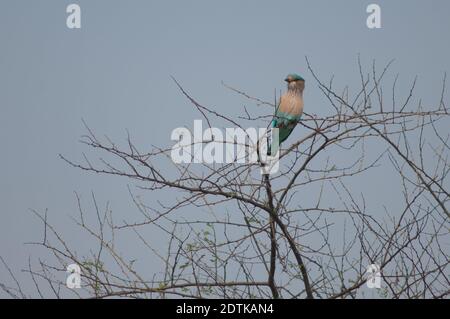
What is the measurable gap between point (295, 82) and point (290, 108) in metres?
0.27

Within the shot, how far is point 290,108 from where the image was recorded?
15.1 feet

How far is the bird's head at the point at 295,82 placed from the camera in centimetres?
479

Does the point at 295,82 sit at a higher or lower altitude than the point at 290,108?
higher

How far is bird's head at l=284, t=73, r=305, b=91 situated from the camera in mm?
4787

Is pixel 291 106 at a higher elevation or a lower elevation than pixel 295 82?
lower

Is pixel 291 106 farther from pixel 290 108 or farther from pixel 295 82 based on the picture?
pixel 295 82

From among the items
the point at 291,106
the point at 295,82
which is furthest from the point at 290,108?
the point at 295,82

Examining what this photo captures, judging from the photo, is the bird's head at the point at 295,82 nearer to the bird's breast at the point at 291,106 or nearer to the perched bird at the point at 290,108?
the perched bird at the point at 290,108

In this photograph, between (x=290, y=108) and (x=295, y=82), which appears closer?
(x=290, y=108)

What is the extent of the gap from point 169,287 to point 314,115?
906mm

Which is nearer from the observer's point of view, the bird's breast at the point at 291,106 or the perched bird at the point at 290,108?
the perched bird at the point at 290,108

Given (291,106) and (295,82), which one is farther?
(295,82)

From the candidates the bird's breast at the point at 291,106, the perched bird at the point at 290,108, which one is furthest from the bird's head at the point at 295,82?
the bird's breast at the point at 291,106
